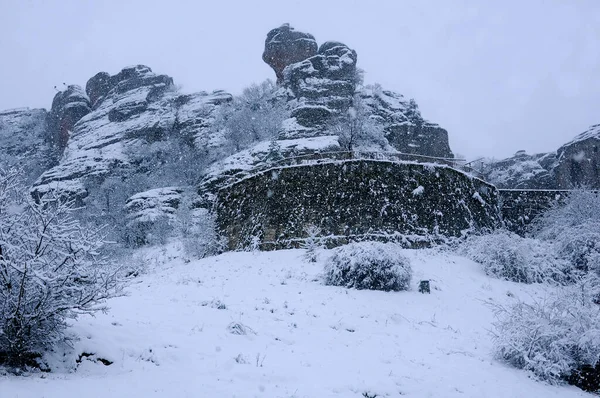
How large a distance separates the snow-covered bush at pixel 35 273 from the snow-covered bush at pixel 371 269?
7.99 metres

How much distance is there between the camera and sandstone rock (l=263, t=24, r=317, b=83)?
6009 cm

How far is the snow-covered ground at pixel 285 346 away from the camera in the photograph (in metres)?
5.44

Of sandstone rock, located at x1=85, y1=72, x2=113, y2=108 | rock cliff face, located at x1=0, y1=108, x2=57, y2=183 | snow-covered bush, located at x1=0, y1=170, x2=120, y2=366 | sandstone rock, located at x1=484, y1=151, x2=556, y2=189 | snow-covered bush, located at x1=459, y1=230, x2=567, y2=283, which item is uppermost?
sandstone rock, located at x1=85, y1=72, x2=113, y2=108

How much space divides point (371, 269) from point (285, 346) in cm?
528

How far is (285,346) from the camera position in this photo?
743cm

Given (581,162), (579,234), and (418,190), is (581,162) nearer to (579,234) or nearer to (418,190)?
(579,234)

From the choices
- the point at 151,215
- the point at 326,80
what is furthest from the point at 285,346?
the point at 326,80

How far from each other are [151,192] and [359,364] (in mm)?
37935

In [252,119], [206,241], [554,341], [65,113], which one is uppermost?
[65,113]

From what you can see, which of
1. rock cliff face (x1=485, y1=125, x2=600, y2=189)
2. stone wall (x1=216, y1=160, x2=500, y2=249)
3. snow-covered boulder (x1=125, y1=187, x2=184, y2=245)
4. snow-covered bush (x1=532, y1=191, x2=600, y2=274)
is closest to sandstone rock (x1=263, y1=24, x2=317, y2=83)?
snow-covered boulder (x1=125, y1=187, x2=184, y2=245)

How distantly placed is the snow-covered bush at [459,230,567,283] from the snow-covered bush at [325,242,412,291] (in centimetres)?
490

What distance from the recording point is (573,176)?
44688 millimetres

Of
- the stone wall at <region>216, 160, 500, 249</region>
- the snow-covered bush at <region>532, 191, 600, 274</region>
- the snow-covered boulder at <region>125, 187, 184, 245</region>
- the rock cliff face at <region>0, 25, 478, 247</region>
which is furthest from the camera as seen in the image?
the rock cliff face at <region>0, 25, 478, 247</region>

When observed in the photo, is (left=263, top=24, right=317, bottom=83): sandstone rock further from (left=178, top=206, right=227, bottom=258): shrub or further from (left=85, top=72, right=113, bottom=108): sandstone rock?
(left=178, top=206, right=227, bottom=258): shrub
